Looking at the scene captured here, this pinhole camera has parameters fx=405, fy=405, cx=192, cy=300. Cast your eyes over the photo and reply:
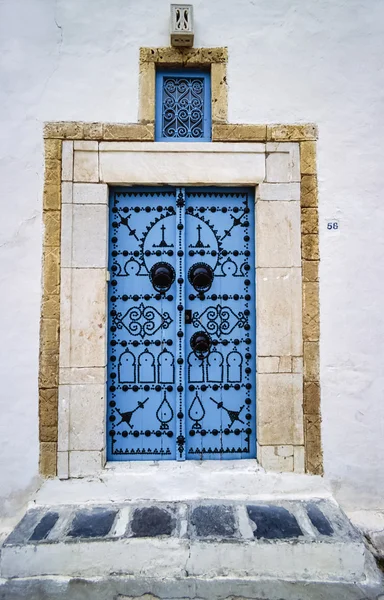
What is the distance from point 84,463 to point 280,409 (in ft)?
4.46

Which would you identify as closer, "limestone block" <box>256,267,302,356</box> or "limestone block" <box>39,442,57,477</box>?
"limestone block" <box>39,442,57,477</box>

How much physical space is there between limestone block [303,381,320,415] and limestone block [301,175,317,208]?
1238 mm

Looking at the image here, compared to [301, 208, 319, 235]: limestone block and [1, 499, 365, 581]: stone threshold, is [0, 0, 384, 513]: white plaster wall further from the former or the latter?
[1, 499, 365, 581]: stone threshold

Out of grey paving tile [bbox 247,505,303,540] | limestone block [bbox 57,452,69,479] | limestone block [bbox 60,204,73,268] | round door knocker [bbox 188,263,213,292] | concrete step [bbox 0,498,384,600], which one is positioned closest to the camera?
concrete step [bbox 0,498,384,600]

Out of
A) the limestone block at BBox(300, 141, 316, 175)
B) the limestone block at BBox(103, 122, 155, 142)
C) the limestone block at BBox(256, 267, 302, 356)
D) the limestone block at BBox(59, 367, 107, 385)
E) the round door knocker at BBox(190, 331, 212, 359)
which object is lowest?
the limestone block at BBox(59, 367, 107, 385)

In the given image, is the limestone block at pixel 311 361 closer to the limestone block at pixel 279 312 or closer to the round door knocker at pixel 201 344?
Result: the limestone block at pixel 279 312

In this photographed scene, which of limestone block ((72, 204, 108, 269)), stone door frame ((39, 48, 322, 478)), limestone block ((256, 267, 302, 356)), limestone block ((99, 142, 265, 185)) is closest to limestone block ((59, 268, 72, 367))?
stone door frame ((39, 48, 322, 478))

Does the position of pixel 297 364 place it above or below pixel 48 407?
above

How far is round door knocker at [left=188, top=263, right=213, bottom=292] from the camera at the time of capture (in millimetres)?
2889

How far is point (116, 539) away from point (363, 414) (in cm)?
175

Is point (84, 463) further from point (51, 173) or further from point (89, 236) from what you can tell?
point (51, 173)

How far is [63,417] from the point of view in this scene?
2.71m

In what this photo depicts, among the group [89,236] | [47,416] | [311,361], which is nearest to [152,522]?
[47,416]

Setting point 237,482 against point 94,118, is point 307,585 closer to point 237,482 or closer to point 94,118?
point 237,482
